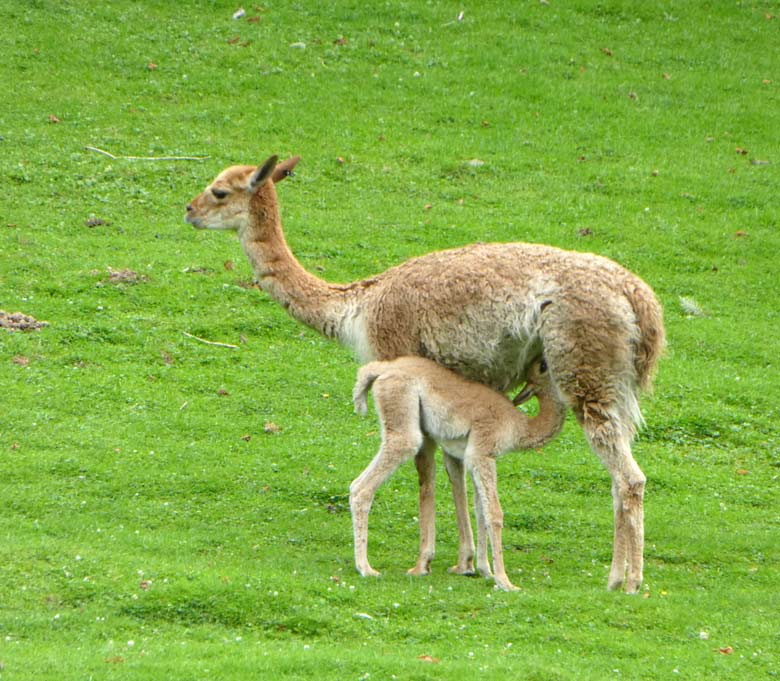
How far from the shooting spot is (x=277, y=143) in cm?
1983

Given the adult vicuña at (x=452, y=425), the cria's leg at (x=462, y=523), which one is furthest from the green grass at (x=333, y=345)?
the adult vicuña at (x=452, y=425)

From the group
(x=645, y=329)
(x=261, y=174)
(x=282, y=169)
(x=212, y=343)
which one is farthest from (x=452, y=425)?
(x=212, y=343)

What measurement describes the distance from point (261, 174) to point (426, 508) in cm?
302

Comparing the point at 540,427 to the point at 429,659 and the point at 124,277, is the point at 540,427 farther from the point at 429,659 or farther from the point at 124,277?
the point at 124,277

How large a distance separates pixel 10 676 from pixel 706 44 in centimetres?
2066

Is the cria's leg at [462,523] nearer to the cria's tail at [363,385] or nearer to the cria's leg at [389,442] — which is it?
the cria's leg at [389,442]

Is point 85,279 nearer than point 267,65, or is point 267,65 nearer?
point 85,279

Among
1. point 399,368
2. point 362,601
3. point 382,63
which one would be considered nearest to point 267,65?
point 382,63

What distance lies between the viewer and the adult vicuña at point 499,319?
30.0 feet

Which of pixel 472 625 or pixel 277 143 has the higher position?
pixel 277 143

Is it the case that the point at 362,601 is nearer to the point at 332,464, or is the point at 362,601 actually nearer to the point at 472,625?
the point at 472,625

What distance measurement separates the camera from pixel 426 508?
983cm

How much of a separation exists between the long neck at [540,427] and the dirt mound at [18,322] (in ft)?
22.1

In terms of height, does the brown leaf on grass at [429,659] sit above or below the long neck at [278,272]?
below
